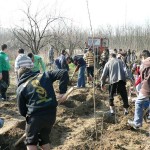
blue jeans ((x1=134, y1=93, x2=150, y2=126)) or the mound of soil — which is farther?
blue jeans ((x1=134, y1=93, x2=150, y2=126))

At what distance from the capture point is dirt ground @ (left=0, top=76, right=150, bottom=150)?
5391mm

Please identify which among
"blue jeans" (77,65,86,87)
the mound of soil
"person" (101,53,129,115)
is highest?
"person" (101,53,129,115)

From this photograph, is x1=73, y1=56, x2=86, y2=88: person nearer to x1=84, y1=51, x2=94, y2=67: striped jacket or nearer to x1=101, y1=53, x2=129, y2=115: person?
x1=84, y1=51, x2=94, y2=67: striped jacket

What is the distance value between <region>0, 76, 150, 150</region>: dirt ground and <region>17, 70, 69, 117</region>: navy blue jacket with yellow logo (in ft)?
2.88

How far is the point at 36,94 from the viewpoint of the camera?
12.9 feet

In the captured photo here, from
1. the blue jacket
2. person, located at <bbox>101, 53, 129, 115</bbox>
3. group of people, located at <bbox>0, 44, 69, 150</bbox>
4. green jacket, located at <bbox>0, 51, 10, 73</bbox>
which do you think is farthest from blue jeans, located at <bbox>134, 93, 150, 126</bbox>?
the blue jacket

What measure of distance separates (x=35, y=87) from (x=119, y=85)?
12.9 ft

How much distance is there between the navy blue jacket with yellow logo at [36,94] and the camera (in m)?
3.94

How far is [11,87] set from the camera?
39.5ft

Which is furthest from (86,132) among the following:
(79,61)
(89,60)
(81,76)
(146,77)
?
(89,60)

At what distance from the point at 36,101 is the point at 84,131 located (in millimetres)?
2475

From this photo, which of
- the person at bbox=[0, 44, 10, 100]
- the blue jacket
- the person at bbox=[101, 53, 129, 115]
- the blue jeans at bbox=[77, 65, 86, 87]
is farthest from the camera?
the blue jeans at bbox=[77, 65, 86, 87]

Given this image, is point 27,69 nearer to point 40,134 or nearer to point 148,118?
point 40,134

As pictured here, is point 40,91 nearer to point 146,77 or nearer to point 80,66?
point 146,77
